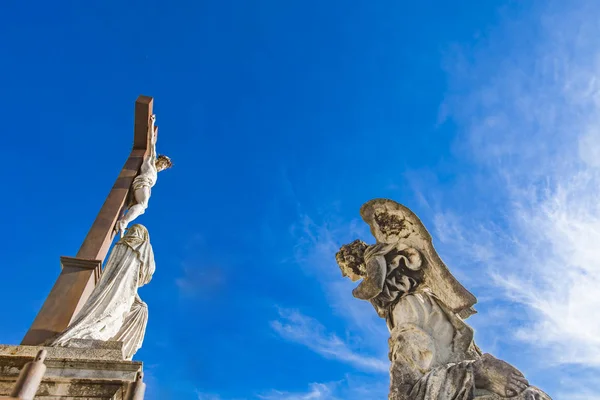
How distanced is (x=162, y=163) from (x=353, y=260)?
551 centimetres

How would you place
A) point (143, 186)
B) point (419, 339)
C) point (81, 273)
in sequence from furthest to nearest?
point (143, 186)
point (81, 273)
point (419, 339)

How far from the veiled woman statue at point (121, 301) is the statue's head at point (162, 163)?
328cm

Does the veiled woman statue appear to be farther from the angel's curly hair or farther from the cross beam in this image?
the angel's curly hair

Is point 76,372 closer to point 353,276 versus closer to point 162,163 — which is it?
point 353,276

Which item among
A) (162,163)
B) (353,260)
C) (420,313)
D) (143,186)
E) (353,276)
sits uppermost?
(162,163)

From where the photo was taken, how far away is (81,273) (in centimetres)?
629

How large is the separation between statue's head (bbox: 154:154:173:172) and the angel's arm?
5.86 metres

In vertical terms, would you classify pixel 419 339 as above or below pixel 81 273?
below

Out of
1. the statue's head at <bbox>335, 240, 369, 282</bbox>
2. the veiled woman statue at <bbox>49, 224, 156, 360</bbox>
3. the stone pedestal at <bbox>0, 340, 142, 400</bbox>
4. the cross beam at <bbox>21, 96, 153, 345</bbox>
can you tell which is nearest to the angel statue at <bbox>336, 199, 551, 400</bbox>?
the statue's head at <bbox>335, 240, 369, 282</bbox>

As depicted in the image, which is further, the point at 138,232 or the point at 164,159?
the point at 164,159

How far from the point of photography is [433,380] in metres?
4.44

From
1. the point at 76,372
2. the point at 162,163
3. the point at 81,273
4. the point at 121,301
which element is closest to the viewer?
Result: the point at 76,372

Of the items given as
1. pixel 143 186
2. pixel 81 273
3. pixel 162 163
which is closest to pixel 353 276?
pixel 81 273

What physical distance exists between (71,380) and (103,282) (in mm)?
1846
